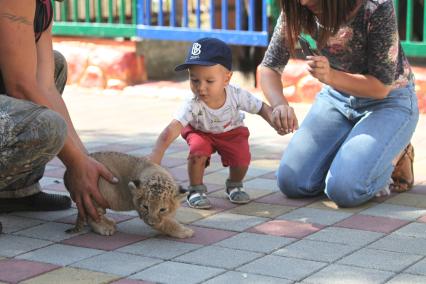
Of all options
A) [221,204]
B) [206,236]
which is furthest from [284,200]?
[206,236]

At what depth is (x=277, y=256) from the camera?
379 centimetres

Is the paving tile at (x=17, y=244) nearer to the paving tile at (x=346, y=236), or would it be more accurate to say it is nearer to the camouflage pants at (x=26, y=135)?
the camouflage pants at (x=26, y=135)

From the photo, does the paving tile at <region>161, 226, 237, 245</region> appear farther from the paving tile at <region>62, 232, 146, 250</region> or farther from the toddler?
the toddler

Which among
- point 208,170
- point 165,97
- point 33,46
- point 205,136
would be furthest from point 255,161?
point 165,97

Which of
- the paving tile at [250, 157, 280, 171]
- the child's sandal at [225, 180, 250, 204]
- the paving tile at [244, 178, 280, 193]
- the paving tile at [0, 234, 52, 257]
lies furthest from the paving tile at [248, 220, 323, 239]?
the paving tile at [250, 157, 280, 171]

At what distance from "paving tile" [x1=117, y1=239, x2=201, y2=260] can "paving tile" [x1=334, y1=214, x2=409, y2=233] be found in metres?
0.82

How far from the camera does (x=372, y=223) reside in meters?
4.32

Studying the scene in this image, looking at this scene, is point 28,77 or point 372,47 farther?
point 372,47

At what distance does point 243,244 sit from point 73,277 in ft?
2.73

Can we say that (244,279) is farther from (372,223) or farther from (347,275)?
(372,223)

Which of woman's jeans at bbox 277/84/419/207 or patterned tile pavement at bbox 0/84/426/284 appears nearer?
patterned tile pavement at bbox 0/84/426/284

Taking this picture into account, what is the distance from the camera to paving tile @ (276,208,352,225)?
4.39 meters

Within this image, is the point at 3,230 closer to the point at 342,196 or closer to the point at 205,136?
the point at 205,136

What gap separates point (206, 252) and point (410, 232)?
1008 mm
